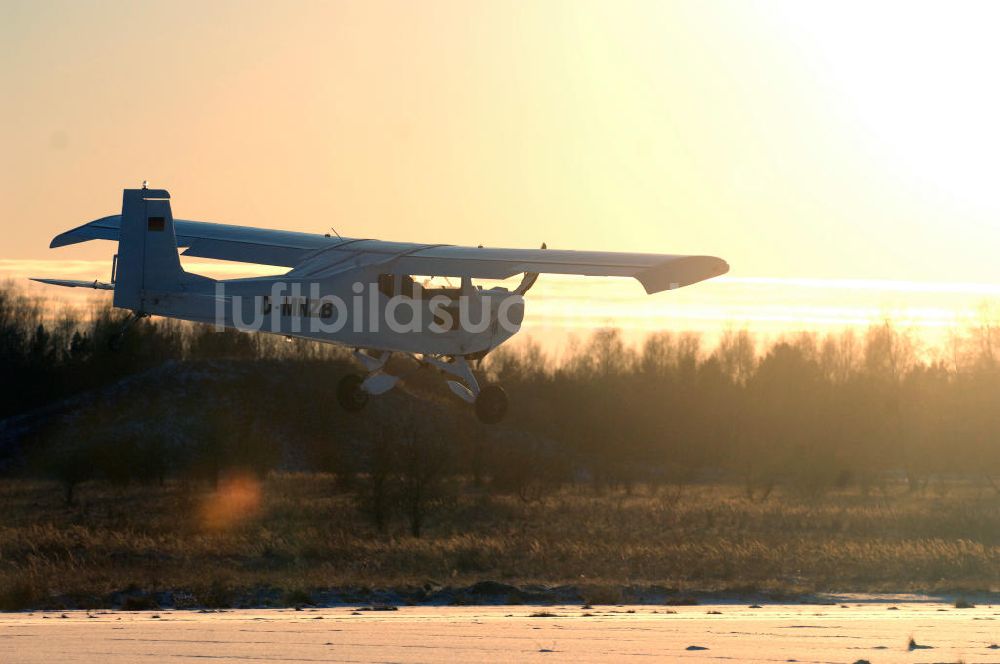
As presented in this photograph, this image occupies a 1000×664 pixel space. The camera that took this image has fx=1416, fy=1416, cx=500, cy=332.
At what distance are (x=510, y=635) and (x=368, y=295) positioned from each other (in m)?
6.57

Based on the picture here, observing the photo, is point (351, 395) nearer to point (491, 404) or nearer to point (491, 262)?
point (491, 404)

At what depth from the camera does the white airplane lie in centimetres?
2508

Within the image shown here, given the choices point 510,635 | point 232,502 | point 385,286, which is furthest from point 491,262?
point 232,502

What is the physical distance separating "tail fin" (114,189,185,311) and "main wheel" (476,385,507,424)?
5.82m

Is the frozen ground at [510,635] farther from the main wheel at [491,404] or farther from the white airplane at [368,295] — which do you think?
the white airplane at [368,295]

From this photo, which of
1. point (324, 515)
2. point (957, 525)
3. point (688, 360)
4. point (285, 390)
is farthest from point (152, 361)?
point (957, 525)

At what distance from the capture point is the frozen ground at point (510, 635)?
2061 cm

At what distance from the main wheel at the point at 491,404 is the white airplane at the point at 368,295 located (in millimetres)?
18

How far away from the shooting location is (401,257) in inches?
1030

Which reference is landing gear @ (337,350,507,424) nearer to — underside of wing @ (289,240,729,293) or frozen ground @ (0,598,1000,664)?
underside of wing @ (289,240,729,293)

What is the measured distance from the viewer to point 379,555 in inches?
1528

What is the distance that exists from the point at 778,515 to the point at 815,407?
47.5m

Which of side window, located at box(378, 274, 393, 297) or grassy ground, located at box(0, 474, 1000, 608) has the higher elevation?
side window, located at box(378, 274, 393, 297)

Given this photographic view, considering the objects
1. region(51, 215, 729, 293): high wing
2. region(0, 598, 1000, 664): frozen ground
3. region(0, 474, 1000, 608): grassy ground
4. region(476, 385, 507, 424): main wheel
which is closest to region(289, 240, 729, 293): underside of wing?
region(51, 215, 729, 293): high wing
